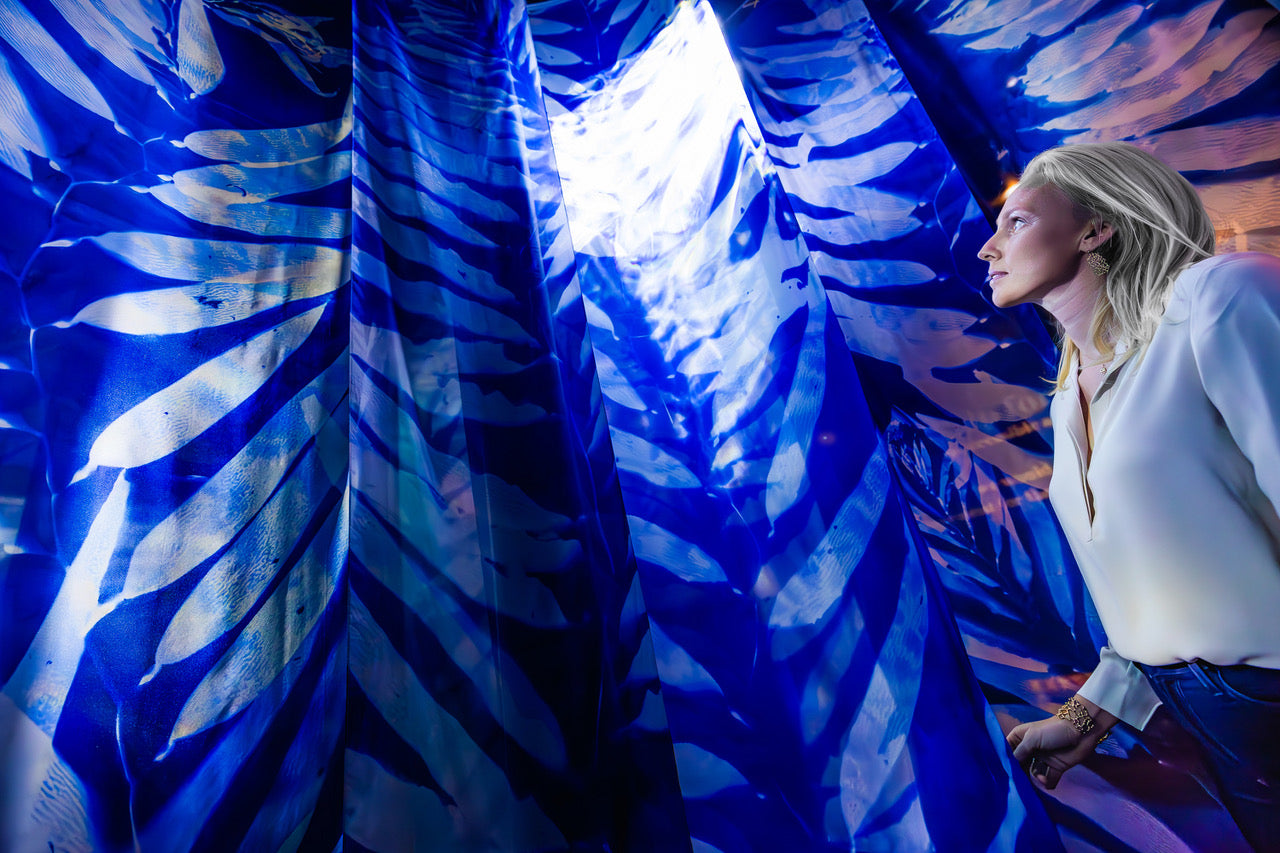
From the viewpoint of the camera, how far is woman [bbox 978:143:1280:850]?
2.27ft

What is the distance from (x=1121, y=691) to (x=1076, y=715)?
0.19ft

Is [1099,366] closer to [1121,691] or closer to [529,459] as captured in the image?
[1121,691]

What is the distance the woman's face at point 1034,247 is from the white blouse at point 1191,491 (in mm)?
155

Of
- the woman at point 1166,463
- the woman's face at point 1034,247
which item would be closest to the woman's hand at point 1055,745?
the woman at point 1166,463

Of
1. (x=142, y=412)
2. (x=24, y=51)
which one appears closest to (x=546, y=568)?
(x=142, y=412)

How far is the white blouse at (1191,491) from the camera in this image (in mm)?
690

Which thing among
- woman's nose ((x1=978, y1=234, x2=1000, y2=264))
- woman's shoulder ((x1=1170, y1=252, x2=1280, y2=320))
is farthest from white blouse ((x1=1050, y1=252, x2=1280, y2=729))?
woman's nose ((x1=978, y1=234, x2=1000, y2=264))

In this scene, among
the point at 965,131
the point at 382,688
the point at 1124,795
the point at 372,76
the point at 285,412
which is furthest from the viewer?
the point at 372,76

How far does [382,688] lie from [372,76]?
4.09ft

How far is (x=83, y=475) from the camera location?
81 centimetres

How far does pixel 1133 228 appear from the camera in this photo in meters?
0.89

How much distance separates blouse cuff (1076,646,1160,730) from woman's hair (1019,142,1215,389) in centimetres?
36

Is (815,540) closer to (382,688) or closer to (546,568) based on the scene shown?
(546,568)

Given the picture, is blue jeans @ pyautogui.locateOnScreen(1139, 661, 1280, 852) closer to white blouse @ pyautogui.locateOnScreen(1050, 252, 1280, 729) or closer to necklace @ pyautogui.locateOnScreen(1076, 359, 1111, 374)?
white blouse @ pyautogui.locateOnScreen(1050, 252, 1280, 729)
